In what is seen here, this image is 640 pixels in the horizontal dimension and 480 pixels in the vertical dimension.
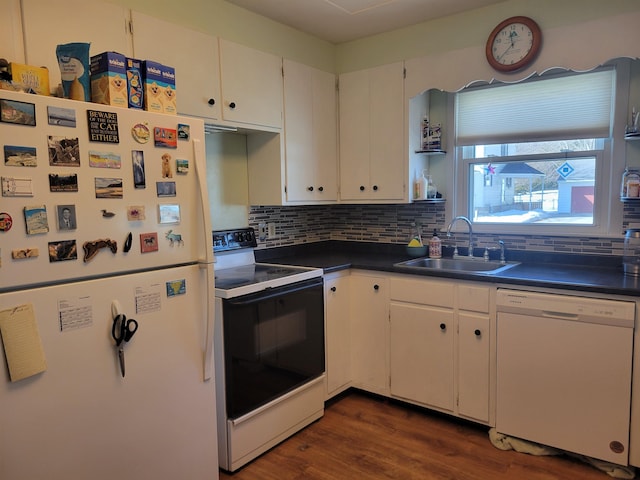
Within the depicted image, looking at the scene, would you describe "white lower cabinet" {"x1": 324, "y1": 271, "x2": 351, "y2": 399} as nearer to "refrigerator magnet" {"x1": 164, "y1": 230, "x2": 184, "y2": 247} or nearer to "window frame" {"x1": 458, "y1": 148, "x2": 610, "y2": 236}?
"window frame" {"x1": 458, "y1": 148, "x2": 610, "y2": 236}

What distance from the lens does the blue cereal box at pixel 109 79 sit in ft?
5.46

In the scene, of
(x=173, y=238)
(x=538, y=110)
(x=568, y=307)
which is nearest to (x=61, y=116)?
(x=173, y=238)

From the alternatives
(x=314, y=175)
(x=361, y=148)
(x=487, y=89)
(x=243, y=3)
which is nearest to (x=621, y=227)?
(x=487, y=89)

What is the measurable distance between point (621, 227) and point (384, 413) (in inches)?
68.4

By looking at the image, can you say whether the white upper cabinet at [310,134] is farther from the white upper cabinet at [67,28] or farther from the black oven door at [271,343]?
the white upper cabinet at [67,28]

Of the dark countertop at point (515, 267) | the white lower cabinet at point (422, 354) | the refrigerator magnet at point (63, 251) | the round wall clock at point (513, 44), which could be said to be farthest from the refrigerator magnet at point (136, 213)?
the round wall clock at point (513, 44)

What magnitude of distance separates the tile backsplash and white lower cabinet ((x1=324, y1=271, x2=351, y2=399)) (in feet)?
2.02

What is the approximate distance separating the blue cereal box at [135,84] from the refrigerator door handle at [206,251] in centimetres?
25

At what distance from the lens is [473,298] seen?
101 inches

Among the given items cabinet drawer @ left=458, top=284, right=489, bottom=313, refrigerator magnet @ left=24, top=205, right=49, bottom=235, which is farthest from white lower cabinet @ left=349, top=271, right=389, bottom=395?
refrigerator magnet @ left=24, top=205, right=49, bottom=235

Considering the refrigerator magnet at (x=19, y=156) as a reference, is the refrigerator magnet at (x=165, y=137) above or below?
above

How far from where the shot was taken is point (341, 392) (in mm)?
3064

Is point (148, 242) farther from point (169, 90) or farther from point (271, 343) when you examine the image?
point (271, 343)

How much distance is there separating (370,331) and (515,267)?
957mm
